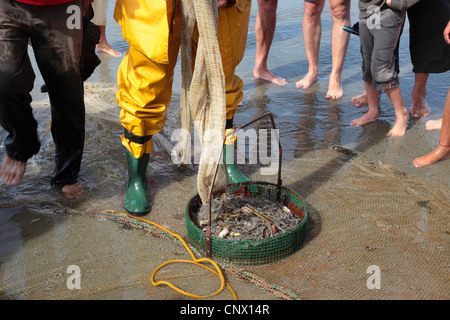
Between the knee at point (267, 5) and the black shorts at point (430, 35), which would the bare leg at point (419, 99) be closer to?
the black shorts at point (430, 35)

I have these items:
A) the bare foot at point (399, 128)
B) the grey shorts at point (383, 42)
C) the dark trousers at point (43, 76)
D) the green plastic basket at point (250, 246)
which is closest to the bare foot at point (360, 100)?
the grey shorts at point (383, 42)

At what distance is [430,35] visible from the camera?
14.5 feet

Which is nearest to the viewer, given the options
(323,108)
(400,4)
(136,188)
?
(136,188)

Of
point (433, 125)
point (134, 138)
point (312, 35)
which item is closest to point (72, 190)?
point (134, 138)

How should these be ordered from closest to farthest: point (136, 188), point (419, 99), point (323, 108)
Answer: point (136, 188)
point (419, 99)
point (323, 108)

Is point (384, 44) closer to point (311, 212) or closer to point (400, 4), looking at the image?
point (400, 4)

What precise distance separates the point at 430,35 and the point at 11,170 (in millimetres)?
3987

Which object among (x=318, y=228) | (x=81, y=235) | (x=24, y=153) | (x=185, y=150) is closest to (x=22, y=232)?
(x=81, y=235)

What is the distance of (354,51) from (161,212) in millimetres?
4687

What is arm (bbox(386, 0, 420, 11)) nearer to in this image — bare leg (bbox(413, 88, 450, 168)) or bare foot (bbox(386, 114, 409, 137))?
bare leg (bbox(413, 88, 450, 168))

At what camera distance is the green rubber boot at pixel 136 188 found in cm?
310

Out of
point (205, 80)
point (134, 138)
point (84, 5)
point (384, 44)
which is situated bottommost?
point (134, 138)

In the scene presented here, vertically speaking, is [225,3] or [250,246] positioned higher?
[225,3]

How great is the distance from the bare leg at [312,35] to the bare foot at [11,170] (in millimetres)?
3398
